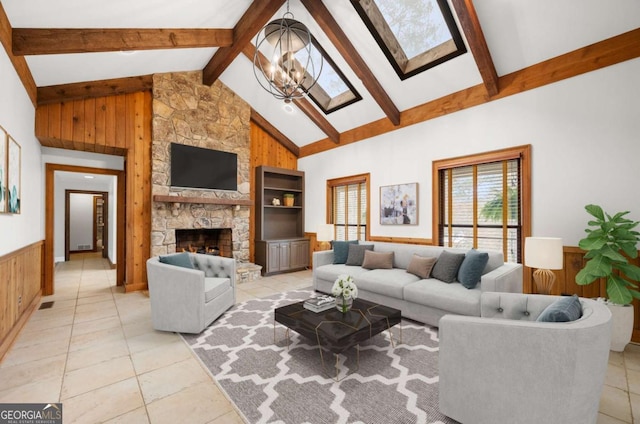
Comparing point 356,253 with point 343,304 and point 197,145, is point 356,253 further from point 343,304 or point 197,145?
point 197,145

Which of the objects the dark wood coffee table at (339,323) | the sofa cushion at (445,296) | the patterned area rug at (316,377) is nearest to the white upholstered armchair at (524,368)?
the patterned area rug at (316,377)

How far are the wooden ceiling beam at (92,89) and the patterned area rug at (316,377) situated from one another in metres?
3.92

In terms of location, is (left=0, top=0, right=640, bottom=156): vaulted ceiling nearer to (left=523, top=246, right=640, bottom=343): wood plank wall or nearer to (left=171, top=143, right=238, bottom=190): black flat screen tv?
(left=171, top=143, right=238, bottom=190): black flat screen tv

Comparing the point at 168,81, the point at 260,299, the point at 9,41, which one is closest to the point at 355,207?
the point at 260,299

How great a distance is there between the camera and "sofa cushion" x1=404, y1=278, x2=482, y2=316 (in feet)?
9.26

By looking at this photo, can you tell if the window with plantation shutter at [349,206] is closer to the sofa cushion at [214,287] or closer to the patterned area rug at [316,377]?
the patterned area rug at [316,377]

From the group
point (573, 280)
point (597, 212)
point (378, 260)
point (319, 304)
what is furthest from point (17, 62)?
point (573, 280)

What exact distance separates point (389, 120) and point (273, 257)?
3653 millimetres

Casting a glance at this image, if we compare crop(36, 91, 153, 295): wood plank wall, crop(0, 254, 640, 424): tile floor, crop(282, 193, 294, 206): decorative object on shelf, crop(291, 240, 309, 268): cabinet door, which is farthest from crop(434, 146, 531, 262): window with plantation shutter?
crop(36, 91, 153, 295): wood plank wall

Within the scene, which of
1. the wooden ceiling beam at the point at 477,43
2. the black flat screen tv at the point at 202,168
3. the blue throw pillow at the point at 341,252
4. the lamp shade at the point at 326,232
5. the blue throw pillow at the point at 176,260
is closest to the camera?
the wooden ceiling beam at the point at 477,43

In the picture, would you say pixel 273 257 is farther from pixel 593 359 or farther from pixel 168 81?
pixel 593 359

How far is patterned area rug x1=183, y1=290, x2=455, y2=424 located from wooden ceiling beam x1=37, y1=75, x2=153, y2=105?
12.9ft

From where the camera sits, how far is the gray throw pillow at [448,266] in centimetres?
335

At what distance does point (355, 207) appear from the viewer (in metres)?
5.96
